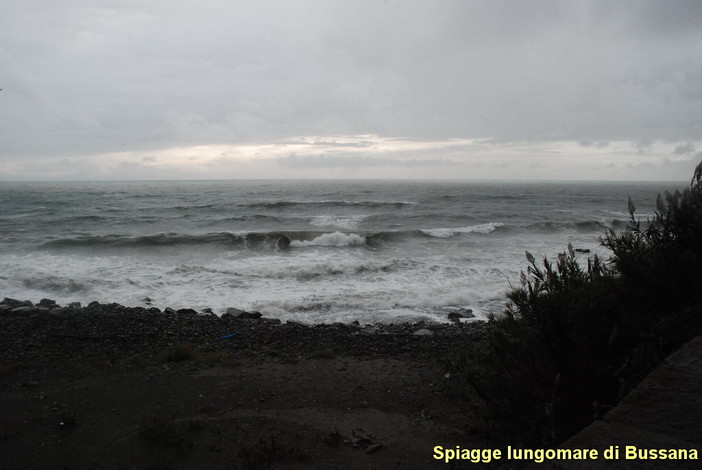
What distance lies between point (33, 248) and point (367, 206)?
95.0 ft

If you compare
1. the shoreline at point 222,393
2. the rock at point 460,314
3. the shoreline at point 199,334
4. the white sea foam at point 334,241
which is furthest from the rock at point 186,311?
the white sea foam at point 334,241

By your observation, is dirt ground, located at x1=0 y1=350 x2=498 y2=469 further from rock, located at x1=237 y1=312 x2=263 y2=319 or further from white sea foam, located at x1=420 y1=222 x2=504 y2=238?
white sea foam, located at x1=420 y1=222 x2=504 y2=238

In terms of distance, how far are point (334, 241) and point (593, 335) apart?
1856 cm

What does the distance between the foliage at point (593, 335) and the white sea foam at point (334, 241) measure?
58.0 ft

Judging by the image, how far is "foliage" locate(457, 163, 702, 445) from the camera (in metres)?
3.20

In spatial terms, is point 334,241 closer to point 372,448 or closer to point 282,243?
point 282,243

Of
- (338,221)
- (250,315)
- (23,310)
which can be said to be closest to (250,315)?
(250,315)

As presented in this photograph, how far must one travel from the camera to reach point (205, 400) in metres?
5.29

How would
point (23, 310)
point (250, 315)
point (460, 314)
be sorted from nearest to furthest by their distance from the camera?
point (23, 310) → point (250, 315) → point (460, 314)

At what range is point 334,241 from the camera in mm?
21891

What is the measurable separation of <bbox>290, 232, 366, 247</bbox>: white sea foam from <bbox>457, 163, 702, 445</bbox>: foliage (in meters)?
17.7

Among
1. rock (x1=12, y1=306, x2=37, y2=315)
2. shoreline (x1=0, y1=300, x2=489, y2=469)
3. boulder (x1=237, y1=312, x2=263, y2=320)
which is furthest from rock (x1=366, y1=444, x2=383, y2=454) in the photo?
rock (x1=12, y1=306, x2=37, y2=315)

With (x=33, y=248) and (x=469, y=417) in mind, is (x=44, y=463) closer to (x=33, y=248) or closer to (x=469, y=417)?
(x=469, y=417)

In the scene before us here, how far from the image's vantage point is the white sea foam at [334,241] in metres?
21.7
